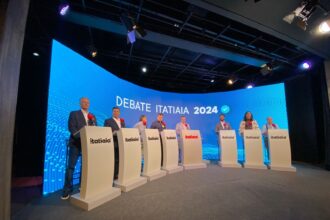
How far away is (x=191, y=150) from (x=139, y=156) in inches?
80.8

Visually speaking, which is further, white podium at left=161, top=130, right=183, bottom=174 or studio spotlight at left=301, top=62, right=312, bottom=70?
studio spotlight at left=301, top=62, right=312, bottom=70

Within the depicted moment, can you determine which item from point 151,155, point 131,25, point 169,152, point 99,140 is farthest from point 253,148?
point 131,25

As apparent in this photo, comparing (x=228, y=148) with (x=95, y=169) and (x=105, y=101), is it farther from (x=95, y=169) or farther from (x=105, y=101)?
(x=95, y=169)

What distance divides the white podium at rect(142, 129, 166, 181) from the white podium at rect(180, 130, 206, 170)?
110 cm

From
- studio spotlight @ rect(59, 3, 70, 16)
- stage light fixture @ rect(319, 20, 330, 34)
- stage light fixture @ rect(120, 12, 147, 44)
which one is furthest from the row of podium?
stage light fixture @ rect(319, 20, 330, 34)

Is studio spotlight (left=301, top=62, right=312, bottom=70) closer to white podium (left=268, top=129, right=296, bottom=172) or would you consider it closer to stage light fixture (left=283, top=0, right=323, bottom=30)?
white podium (left=268, top=129, right=296, bottom=172)

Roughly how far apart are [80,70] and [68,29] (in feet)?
3.75

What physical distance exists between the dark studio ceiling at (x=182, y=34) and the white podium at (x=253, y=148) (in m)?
2.25

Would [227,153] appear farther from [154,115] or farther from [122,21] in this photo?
[122,21]

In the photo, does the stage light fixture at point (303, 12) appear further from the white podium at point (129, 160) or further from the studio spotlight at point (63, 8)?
the studio spotlight at point (63, 8)

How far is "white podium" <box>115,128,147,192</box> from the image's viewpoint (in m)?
2.95

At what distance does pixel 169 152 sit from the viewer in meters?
4.34

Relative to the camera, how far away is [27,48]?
3.61m

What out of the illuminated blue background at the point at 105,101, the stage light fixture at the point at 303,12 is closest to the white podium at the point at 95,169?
the illuminated blue background at the point at 105,101
